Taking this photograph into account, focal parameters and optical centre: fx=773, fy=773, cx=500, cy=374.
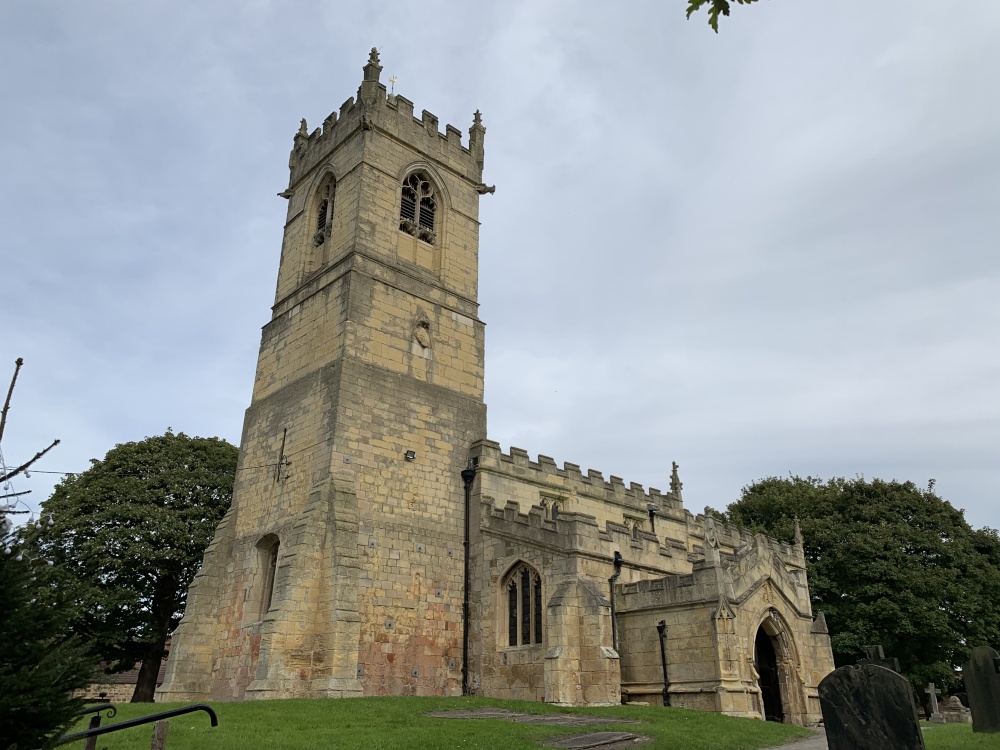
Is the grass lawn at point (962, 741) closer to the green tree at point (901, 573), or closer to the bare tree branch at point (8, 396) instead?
the bare tree branch at point (8, 396)

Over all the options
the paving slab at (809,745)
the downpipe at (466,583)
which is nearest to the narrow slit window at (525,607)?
the downpipe at (466,583)

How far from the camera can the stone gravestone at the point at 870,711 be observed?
8766 mm

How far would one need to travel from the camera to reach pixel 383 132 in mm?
27344

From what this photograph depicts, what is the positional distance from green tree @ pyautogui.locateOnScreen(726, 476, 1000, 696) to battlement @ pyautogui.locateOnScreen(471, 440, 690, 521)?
9.16 meters

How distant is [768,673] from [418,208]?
61.9ft

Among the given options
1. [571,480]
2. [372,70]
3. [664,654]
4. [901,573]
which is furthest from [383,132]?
[901,573]

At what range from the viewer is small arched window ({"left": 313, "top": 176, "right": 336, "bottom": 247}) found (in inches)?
1091

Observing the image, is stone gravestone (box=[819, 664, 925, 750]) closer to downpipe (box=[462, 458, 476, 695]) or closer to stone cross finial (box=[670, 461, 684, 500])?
downpipe (box=[462, 458, 476, 695])

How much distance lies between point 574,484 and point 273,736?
1646 cm

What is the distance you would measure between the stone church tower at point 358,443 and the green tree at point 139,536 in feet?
Result: 16.2

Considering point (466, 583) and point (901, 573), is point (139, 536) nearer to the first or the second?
point (466, 583)

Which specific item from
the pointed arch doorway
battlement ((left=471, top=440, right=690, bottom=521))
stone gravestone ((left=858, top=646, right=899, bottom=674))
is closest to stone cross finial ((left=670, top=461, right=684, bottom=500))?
battlement ((left=471, top=440, right=690, bottom=521))

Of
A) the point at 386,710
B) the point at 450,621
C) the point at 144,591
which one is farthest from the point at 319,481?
the point at 144,591

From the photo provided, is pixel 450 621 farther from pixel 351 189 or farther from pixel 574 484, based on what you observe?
pixel 351 189
